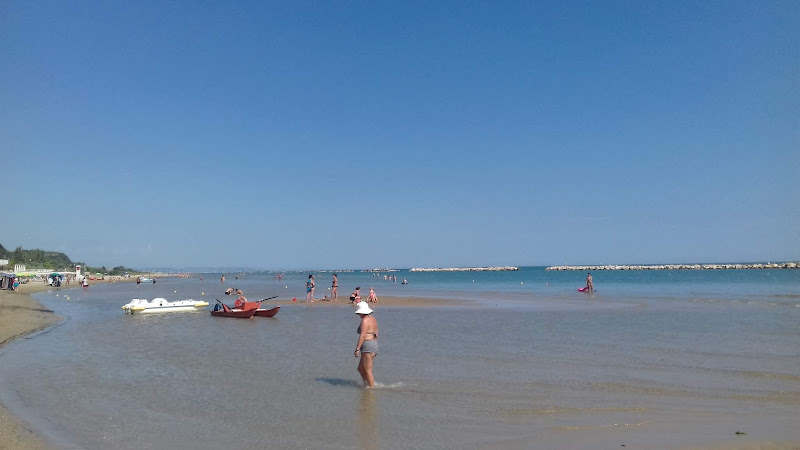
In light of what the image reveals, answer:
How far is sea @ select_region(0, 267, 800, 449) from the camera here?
7875mm

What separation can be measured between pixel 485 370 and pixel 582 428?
4622 millimetres

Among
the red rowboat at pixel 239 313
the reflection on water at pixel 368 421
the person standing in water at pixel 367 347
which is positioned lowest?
the reflection on water at pixel 368 421

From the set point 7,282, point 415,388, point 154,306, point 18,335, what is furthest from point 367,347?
point 7,282

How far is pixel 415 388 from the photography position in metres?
10.8

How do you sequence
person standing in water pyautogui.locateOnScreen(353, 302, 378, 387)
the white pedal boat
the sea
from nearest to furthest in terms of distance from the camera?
the sea
person standing in water pyautogui.locateOnScreen(353, 302, 378, 387)
the white pedal boat

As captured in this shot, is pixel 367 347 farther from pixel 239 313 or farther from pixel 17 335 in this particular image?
pixel 239 313

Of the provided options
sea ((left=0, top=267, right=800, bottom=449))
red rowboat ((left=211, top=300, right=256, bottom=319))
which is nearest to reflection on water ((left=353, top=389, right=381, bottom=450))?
sea ((left=0, top=267, right=800, bottom=449))

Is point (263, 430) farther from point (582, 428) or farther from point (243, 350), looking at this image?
point (243, 350)

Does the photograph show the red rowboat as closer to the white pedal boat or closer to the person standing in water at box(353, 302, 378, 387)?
the white pedal boat

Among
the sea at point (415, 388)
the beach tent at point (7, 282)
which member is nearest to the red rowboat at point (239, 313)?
the sea at point (415, 388)

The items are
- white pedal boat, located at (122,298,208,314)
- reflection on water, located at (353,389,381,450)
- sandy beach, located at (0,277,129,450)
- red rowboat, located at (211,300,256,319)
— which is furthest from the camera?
white pedal boat, located at (122,298,208,314)

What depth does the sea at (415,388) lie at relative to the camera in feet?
25.8

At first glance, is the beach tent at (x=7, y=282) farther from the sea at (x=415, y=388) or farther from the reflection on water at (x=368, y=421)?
the reflection on water at (x=368, y=421)

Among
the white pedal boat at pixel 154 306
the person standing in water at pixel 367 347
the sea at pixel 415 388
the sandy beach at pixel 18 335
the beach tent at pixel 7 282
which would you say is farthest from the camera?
the beach tent at pixel 7 282
